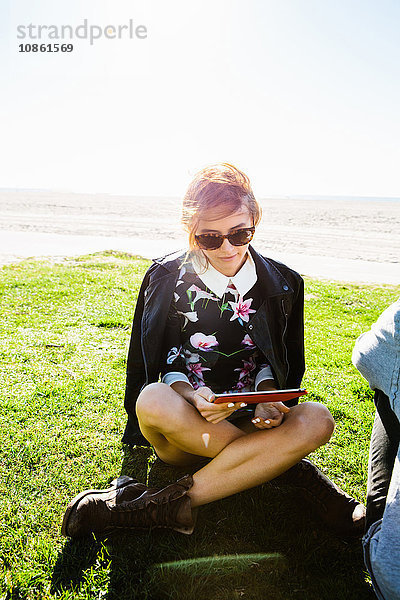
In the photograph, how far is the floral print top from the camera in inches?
102

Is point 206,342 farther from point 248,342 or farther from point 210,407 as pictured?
point 210,407

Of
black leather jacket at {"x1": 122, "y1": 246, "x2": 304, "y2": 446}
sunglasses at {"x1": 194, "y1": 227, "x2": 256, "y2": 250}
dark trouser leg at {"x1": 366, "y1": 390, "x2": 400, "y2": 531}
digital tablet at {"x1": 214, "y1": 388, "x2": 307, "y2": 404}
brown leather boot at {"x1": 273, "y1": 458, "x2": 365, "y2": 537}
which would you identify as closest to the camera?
dark trouser leg at {"x1": 366, "y1": 390, "x2": 400, "y2": 531}

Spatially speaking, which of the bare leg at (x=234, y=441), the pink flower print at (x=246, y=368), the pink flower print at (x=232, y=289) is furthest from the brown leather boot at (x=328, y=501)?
the pink flower print at (x=232, y=289)

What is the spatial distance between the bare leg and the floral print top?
338mm

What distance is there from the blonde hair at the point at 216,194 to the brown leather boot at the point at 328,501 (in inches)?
49.5

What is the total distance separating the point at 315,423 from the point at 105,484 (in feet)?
3.93

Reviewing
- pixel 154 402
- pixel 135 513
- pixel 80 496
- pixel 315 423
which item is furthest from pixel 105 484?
pixel 315 423

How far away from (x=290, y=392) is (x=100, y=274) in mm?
6768

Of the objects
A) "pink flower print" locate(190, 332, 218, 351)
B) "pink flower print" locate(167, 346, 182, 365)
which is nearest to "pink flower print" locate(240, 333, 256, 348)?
"pink flower print" locate(190, 332, 218, 351)

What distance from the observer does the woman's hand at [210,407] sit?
7.06 feet

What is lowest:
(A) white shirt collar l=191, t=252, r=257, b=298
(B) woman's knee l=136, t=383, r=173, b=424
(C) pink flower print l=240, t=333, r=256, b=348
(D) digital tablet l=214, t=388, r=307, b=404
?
(B) woman's knee l=136, t=383, r=173, b=424

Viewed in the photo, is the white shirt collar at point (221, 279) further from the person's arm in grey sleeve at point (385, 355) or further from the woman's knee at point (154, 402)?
the person's arm in grey sleeve at point (385, 355)

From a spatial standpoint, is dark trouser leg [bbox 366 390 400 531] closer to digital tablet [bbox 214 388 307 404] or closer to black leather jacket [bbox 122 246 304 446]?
digital tablet [bbox 214 388 307 404]

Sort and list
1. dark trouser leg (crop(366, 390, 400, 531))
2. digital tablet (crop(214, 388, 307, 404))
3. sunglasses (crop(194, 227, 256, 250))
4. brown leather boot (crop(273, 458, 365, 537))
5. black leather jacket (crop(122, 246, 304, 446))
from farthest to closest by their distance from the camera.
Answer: black leather jacket (crop(122, 246, 304, 446))
sunglasses (crop(194, 227, 256, 250))
brown leather boot (crop(273, 458, 365, 537))
digital tablet (crop(214, 388, 307, 404))
dark trouser leg (crop(366, 390, 400, 531))
